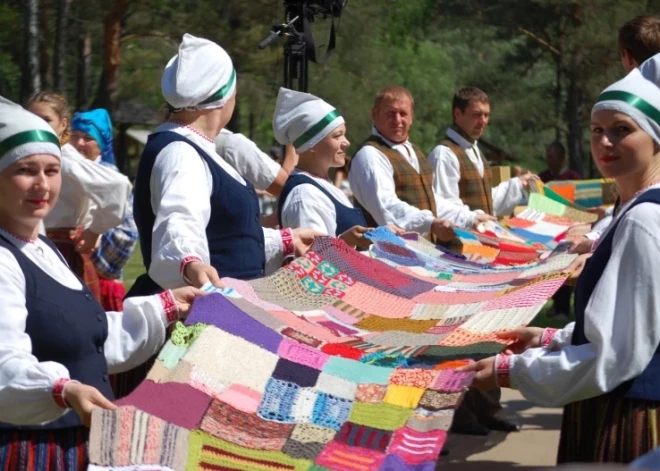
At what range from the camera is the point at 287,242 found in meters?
3.57

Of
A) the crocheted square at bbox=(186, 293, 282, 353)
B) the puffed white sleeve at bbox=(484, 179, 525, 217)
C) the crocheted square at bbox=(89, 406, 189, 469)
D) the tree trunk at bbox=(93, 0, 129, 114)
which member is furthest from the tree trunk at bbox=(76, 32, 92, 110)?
the crocheted square at bbox=(89, 406, 189, 469)

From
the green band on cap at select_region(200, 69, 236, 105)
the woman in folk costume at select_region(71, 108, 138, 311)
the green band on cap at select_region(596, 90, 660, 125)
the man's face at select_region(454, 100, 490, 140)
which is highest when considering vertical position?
the green band on cap at select_region(596, 90, 660, 125)

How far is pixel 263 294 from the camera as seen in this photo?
3.05 metres

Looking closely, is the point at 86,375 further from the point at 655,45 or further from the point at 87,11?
the point at 87,11

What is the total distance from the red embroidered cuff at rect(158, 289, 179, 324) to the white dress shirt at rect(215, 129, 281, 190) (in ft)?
9.08

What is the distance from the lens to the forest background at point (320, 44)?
1367cm

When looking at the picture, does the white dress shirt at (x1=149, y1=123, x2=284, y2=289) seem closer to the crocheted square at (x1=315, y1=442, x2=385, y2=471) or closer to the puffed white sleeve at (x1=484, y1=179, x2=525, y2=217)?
the crocheted square at (x1=315, y1=442, x2=385, y2=471)

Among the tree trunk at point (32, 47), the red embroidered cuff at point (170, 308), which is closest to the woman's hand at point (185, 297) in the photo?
the red embroidered cuff at point (170, 308)

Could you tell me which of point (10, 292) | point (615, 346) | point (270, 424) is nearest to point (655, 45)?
point (615, 346)

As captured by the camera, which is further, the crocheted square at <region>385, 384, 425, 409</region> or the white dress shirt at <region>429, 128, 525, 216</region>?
the white dress shirt at <region>429, 128, 525, 216</region>

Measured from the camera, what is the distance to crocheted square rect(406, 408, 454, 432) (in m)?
Result: 2.41

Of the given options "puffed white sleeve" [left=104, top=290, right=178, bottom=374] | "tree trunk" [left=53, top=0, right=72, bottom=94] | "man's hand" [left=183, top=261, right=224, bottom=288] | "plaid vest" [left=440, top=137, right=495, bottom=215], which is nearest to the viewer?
"puffed white sleeve" [left=104, top=290, right=178, bottom=374]

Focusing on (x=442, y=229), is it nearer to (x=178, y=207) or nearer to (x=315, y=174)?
(x=315, y=174)

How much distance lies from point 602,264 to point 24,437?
121cm
